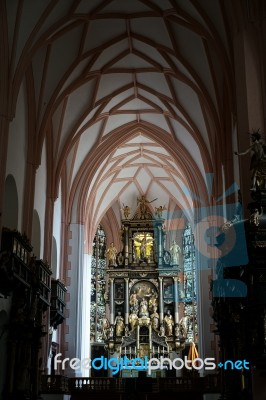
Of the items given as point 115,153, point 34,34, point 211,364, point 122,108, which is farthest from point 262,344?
point 115,153

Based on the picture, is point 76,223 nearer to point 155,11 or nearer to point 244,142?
point 155,11

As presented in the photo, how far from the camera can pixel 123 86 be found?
74.8 feet

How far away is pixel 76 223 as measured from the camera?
25.5 metres

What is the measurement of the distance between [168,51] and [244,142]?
9.17 metres

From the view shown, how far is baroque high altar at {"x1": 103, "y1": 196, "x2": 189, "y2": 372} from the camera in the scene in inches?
1110

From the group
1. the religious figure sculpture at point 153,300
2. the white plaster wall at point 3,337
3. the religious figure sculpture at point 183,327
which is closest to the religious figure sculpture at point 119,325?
the religious figure sculpture at point 153,300

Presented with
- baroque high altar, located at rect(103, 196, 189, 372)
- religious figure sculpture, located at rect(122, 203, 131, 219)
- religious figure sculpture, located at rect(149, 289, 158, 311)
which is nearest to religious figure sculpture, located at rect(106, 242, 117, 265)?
baroque high altar, located at rect(103, 196, 189, 372)

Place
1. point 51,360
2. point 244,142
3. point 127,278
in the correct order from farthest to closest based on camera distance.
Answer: point 127,278 < point 51,360 < point 244,142

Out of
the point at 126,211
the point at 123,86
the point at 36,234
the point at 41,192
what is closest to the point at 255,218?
the point at 36,234

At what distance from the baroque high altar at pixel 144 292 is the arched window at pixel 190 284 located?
0.34m

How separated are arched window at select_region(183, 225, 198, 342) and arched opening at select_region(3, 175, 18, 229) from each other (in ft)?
50.9

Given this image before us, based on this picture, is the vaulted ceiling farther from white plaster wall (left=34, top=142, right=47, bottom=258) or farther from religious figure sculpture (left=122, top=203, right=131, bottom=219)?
religious figure sculpture (left=122, top=203, right=131, bottom=219)

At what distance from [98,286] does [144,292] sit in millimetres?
3164

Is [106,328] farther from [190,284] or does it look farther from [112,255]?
[190,284]
